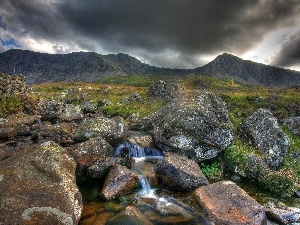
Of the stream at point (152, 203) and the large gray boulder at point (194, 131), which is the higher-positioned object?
the large gray boulder at point (194, 131)

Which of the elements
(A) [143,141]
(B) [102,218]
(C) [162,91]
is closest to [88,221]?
(B) [102,218]

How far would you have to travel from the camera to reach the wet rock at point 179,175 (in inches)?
520

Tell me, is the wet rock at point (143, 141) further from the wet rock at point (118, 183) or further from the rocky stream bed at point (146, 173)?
the wet rock at point (118, 183)

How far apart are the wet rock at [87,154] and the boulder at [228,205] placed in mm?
5998

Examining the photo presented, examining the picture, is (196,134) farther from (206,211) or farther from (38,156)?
(38,156)

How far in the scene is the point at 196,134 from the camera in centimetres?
1677

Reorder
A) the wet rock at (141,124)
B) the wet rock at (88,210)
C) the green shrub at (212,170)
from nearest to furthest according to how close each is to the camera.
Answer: the wet rock at (88,210), the green shrub at (212,170), the wet rock at (141,124)

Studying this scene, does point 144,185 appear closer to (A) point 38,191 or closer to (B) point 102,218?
(B) point 102,218

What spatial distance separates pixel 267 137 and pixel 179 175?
321 inches

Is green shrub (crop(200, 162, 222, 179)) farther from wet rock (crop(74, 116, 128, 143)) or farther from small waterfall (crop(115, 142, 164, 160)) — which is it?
wet rock (crop(74, 116, 128, 143))

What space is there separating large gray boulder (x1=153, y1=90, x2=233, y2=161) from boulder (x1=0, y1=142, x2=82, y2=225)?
8.03 meters

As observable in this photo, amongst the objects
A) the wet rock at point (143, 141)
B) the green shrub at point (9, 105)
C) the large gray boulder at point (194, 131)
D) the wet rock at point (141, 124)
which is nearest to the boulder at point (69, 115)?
the green shrub at point (9, 105)

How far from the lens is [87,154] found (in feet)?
46.4

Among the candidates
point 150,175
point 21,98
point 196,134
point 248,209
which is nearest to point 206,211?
point 248,209
